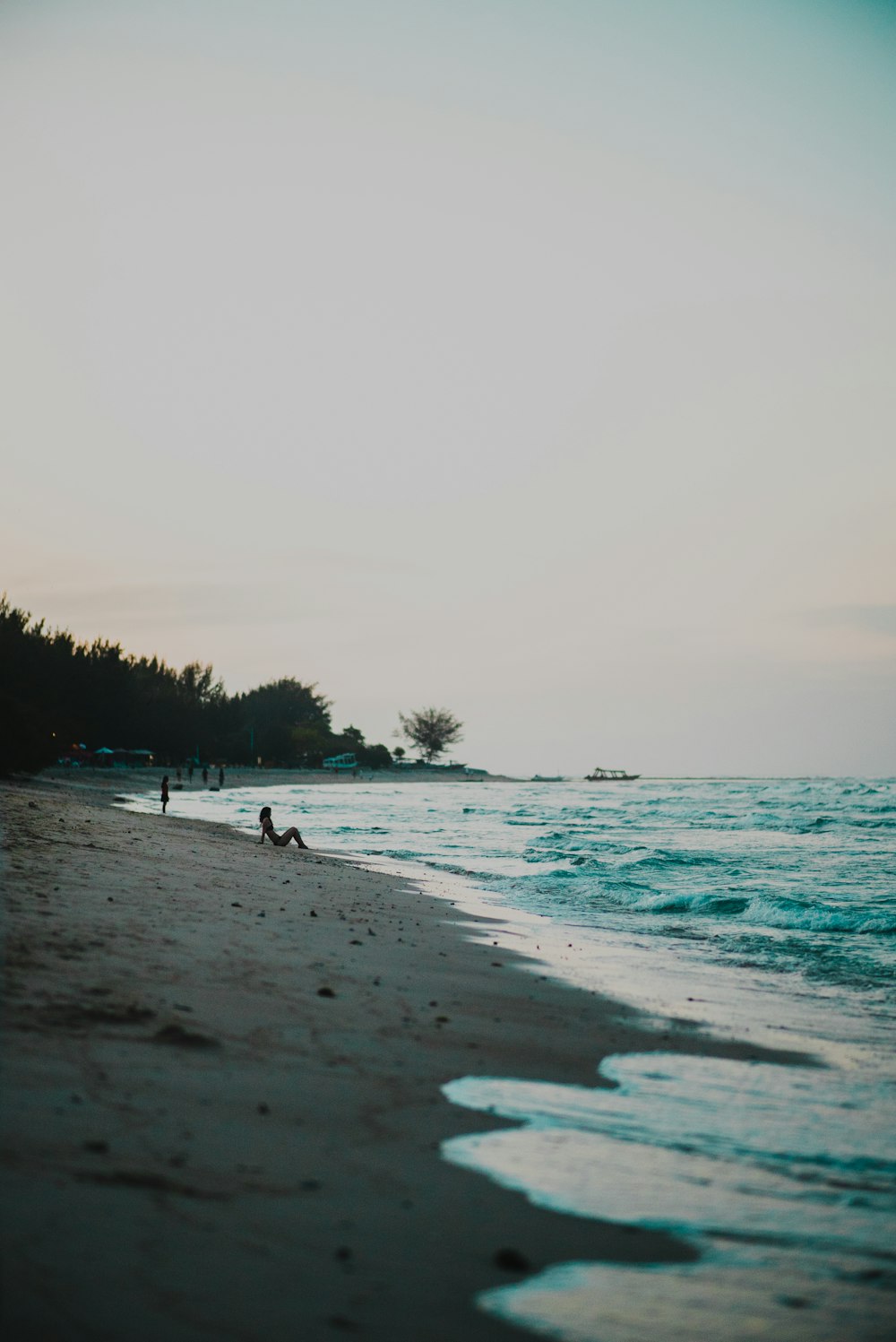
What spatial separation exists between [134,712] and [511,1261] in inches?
3964

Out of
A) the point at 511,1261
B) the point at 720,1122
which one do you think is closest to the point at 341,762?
the point at 720,1122

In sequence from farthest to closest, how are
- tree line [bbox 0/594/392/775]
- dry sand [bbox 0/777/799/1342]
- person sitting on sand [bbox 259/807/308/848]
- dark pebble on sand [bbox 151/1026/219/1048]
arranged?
tree line [bbox 0/594/392/775] → person sitting on sand [bbox 259/807/308/848] → dark pebble on sand [bbox 151/1026/219/1048] → dry sand [bbox 0/777/799/1342]

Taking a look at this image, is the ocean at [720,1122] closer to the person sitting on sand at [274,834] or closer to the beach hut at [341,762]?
the person sitting on sand at [274,834]

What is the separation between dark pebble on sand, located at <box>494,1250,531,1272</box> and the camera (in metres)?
3.47

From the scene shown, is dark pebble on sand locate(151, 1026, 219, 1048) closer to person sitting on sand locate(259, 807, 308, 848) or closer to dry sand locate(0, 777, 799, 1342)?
dry sand locate(0, 777, 799, 1342)

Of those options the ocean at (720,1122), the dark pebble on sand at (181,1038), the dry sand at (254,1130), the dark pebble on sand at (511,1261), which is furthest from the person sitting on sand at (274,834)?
the dark pebble on sand at (511,1261)

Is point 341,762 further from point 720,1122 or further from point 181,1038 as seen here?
point 720,1122

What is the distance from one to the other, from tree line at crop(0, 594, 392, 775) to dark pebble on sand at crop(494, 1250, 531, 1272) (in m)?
46.5

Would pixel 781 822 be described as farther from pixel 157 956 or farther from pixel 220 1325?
pixel 220 1325

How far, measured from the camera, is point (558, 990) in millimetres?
8961

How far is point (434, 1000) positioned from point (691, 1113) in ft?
9.09

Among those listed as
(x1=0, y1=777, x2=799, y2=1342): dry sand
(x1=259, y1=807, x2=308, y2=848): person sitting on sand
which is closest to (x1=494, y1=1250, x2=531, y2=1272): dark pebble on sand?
(x1=0, y1=777, x2=799, y2=1342): dry sand

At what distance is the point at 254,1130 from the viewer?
438 centimetres

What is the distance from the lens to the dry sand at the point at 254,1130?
3037mm
